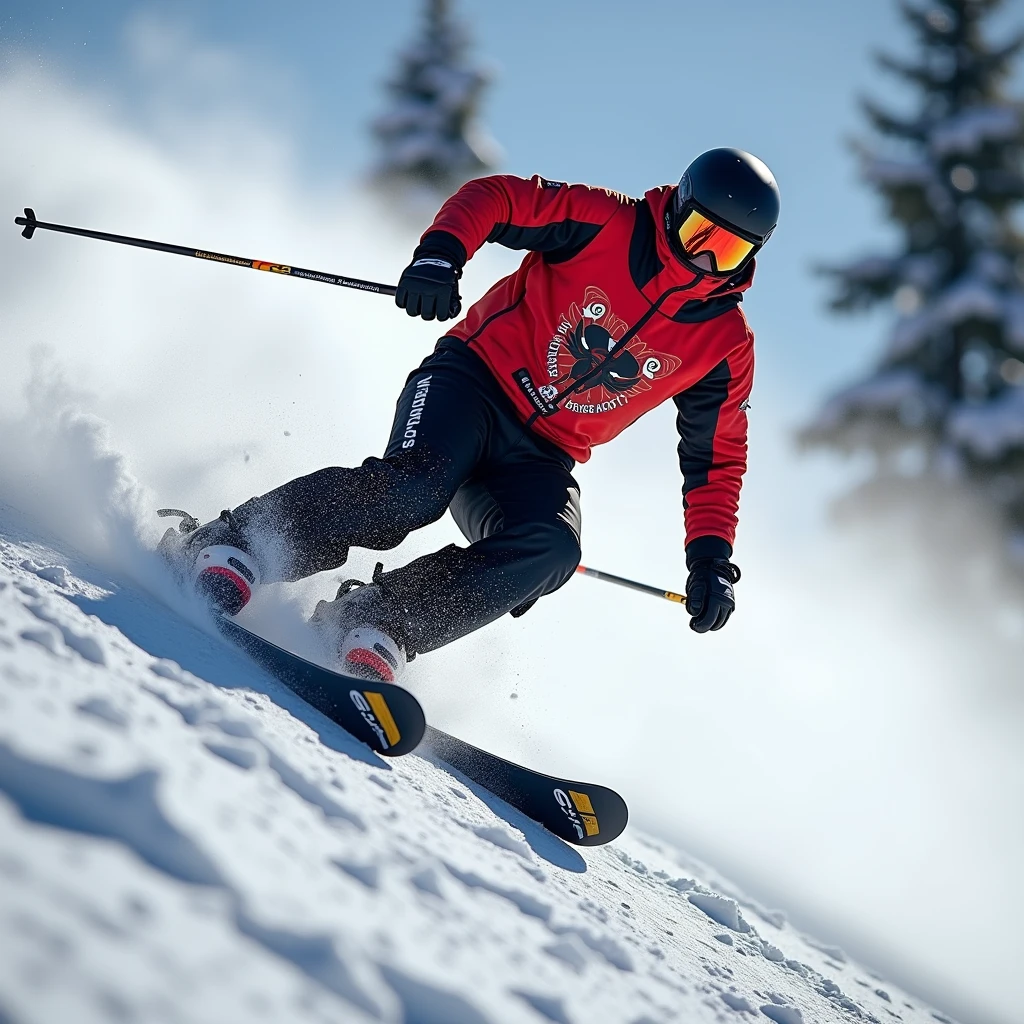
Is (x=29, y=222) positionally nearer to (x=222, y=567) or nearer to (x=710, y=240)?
(x=222, y=567)

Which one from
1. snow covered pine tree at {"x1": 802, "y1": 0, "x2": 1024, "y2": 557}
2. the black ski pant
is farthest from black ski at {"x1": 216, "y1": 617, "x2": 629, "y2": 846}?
snow covered pine tree at {"x1": 802, "y1": 0, "x2": 1024, "y2": 557}

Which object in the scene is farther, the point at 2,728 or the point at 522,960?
the point at 522,960

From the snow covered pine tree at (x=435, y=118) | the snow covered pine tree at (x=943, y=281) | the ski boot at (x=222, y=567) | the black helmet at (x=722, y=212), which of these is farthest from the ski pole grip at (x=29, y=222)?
the snow covered pine tree at (x=435, y=118)

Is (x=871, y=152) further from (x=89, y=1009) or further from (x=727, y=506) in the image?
(x=89, y=1009)

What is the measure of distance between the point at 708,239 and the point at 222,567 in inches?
70.5

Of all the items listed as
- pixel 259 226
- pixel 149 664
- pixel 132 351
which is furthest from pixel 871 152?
pixel 149 664

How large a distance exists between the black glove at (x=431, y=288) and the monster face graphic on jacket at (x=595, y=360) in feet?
1.52

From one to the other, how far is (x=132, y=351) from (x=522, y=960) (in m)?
5.84

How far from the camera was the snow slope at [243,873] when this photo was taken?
37.2 inches

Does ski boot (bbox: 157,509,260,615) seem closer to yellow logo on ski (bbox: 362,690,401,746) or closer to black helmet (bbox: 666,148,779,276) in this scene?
yellow logo on ski (bbox: 362,690,401,746)

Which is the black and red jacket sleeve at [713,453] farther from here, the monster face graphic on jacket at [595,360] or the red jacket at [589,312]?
the monster face graphic on jacket at [595,360]

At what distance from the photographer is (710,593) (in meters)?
3.17

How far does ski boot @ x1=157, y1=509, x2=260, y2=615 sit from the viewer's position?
239 centimetres

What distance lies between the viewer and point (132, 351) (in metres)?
6.26
